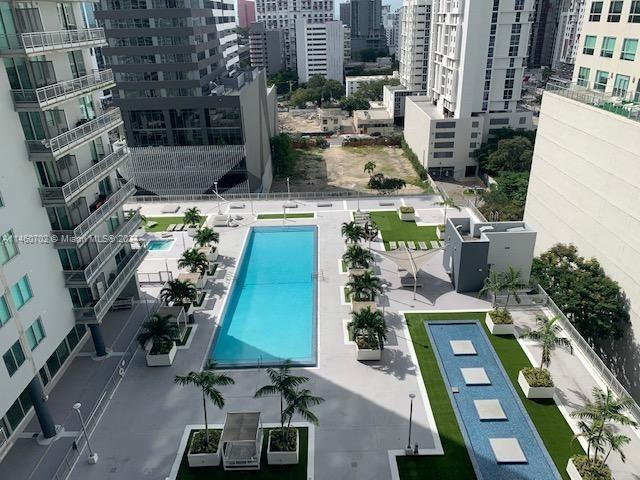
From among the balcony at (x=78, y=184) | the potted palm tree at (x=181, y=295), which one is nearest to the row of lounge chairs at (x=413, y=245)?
the potted palm tree at (x=181, y=295)

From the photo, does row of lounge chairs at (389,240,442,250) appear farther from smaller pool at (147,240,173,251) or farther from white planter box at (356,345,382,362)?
smaller pool at (147,240,173,251)

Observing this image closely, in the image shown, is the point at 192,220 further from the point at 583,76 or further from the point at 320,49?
the point at 320,49

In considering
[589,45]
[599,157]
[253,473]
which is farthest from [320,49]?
[253,473]

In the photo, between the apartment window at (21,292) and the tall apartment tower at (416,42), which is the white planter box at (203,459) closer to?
the apartment window at (21,292)

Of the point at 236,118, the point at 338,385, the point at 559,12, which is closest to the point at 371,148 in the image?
the point at 236,118

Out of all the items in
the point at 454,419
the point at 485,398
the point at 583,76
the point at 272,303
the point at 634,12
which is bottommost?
the point at 272,303

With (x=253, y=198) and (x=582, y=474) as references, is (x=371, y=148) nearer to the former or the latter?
(x=253, y=198)
